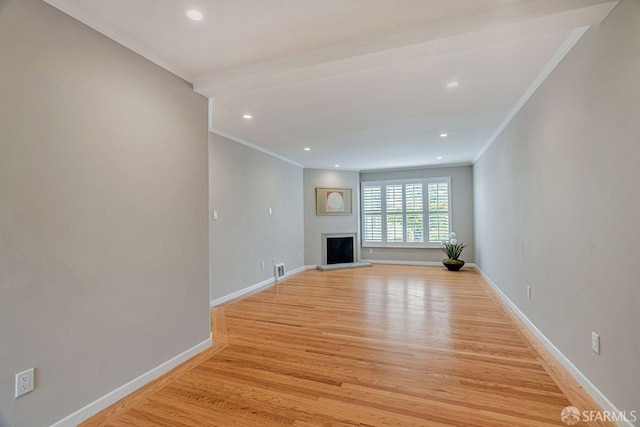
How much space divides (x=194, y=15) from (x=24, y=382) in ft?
7.47

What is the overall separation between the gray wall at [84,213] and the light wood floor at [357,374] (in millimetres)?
401

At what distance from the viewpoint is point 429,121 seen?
376cm

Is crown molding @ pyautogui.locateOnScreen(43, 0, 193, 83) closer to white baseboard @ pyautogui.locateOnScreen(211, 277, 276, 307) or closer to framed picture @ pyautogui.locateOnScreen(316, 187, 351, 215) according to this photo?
white baseboard @ pyautogui.locateOnScreen(211, 277, 276, 307)

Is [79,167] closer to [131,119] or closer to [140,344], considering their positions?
[131,119]

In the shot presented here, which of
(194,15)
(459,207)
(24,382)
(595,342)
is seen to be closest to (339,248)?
(459,207)

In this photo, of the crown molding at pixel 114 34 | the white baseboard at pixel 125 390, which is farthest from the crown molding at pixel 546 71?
the white baseboard at pixel 125 390

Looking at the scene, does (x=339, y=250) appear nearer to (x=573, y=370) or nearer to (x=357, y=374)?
(x=357, y=374)

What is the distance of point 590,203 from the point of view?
73.5 inches

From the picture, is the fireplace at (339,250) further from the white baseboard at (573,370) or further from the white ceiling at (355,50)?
the white baseboard at (573,370)

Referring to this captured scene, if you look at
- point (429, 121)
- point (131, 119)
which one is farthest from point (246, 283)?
point (429, 121)

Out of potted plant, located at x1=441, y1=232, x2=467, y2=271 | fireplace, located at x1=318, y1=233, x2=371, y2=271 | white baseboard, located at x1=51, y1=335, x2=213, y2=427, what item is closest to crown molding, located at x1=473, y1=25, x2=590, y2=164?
potted plant, located at x1=441, y1=232, x2=467, y2=271

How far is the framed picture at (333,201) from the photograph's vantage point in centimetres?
709

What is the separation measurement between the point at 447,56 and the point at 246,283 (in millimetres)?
4141

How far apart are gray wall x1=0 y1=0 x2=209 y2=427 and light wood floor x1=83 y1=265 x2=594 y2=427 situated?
1.32 ft
